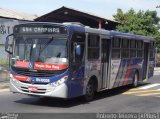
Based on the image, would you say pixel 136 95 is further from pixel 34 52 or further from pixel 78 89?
pixel 34 52

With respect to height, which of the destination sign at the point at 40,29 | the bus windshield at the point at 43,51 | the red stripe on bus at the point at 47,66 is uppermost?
the destination sign at the point at 40,29

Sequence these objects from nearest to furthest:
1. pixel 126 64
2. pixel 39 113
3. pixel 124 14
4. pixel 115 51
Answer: pixel 39 113
pixel 115 51
pixel 126 64
pixel 124 14

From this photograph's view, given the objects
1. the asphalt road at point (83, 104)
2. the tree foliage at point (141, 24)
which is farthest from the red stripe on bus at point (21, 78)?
the tree foliage at point (141, 24)

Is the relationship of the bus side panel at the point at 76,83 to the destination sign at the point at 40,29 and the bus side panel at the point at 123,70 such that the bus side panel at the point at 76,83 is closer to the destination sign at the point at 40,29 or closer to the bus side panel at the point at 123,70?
the destination sign at the point at 40,29

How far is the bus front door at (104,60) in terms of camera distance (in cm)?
1515

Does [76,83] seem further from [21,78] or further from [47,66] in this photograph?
[21,78]

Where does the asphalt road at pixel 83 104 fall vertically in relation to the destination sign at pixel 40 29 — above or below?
below

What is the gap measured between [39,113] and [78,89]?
2212 millimetres

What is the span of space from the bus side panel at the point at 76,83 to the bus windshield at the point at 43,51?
64 cm

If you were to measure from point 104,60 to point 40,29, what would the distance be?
10.9ft

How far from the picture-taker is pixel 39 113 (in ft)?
37.3

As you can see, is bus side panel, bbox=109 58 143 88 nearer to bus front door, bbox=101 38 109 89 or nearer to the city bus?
bus front door, bbox=101 38 109 89

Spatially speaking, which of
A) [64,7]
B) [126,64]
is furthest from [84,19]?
[126,64]

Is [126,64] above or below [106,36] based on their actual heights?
below
